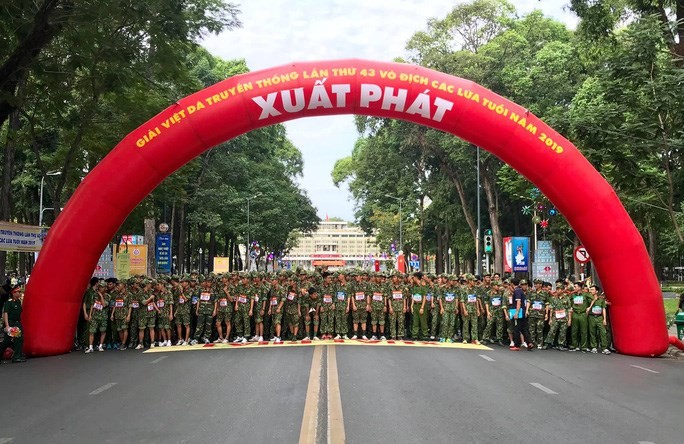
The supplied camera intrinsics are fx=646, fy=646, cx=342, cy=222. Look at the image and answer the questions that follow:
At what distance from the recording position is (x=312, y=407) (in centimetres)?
727

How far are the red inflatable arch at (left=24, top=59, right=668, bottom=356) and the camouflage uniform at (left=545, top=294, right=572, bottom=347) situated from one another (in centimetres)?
117

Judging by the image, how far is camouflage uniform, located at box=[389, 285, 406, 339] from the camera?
14.8m

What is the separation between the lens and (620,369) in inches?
430

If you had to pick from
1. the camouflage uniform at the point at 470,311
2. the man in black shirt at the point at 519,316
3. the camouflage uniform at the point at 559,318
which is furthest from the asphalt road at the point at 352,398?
the camouflage uniform at the point at 470,311

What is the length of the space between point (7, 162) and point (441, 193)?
2720 cm

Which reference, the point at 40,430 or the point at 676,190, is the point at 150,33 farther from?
the point at 676,190

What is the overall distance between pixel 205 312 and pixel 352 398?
23.6 ft

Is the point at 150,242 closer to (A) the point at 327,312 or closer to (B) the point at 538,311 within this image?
(A) the point at 327,312

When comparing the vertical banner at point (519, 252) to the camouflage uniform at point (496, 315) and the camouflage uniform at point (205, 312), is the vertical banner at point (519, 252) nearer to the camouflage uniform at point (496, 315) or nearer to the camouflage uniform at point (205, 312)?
the camouflage uniform at point (496, 315)

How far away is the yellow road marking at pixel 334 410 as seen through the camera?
598 centimetres

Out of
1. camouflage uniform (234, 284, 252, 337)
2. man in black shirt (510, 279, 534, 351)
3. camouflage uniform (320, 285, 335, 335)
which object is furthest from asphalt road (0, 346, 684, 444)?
camouflage uniform (320, 285, 335, 335)

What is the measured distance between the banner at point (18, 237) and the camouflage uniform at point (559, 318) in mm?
12041

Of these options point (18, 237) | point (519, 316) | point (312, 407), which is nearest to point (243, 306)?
point (18, 237)

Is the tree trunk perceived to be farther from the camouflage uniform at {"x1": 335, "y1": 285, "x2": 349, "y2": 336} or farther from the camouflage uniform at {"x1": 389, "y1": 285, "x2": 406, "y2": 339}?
the camouflage uniform at {"x1": 389, "y1": 285, "x2": 406, "y2": 339}
